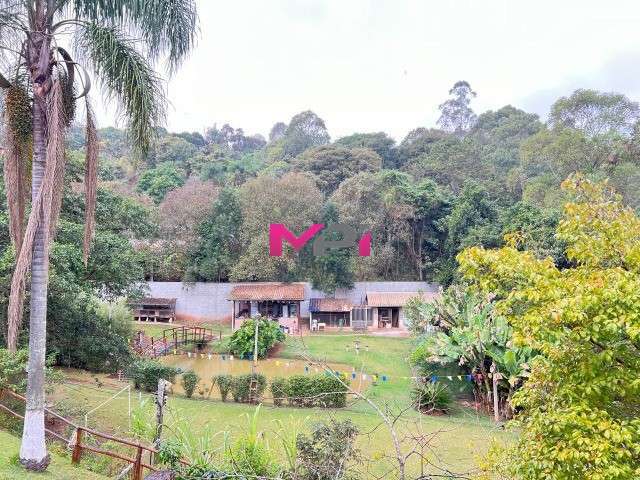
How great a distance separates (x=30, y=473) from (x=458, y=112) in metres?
57.3

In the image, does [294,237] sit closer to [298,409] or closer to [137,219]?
[137,219]

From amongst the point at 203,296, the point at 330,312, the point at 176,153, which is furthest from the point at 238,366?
the point at 176,153

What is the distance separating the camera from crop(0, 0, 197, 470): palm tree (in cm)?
538

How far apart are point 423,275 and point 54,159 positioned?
25.1 metres

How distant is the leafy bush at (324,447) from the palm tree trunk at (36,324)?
120 inches

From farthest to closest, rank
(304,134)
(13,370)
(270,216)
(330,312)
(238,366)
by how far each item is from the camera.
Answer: (304,134), (330,312), (270,216), (238,366), (13,370)

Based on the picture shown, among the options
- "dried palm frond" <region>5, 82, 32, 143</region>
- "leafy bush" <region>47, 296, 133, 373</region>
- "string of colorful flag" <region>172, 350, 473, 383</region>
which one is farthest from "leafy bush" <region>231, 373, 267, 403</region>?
"dried palm frond" <region>5, 82, 32, 143</region>

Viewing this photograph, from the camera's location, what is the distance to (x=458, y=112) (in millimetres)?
56000

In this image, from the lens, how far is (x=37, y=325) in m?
5.43

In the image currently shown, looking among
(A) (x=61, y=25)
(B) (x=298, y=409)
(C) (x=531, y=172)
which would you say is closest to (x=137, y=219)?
(B) (x=298, y=409)

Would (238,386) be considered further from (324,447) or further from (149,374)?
(324,447)

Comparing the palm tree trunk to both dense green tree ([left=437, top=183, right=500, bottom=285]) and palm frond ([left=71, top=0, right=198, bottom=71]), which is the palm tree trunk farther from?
dense green tree ([left=437, top=183, right=500, bottom=285])

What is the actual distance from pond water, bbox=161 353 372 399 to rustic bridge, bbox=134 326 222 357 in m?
0.51

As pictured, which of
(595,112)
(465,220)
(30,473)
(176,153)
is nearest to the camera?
(30,473)
